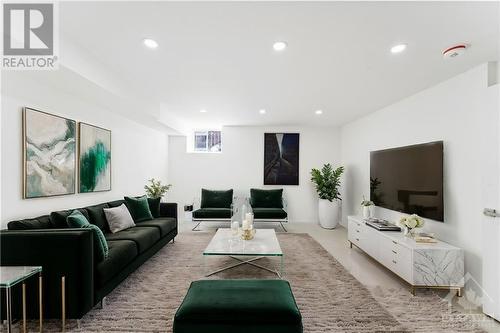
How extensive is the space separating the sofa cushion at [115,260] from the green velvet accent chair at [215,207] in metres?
2.54

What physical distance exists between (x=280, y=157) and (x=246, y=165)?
0.96m

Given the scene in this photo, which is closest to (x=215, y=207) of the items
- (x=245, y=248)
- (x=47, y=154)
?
(x=245, y=248)

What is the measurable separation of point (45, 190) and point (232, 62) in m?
2.68

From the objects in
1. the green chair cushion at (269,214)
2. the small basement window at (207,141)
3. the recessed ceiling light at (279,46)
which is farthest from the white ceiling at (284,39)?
the small basement window at (207,141)

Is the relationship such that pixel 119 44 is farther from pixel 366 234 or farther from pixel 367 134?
pixel 367 134

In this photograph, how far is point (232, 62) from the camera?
2.74 meters

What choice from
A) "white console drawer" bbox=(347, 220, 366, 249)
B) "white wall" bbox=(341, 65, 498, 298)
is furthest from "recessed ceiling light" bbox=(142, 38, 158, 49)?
"white console drawer" bbox=(347, 220, 366, 249)

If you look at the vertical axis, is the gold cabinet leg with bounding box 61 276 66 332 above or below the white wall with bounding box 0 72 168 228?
below

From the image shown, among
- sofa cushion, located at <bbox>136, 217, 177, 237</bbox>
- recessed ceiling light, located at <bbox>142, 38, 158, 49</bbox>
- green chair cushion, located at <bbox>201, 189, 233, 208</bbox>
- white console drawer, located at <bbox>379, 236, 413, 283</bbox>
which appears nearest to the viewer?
recessed ceiling light, located at <bbox>142, 38, 158, 49</bbox>

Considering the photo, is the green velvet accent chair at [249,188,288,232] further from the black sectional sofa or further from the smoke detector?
the smoke detector

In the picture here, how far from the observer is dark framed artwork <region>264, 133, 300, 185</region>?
671 centimetres

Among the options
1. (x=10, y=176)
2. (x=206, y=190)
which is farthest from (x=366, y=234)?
(x=10, y=176)

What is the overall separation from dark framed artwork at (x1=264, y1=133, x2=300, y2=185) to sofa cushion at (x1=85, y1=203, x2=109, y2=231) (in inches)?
161

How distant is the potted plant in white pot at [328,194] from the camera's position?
600cm
